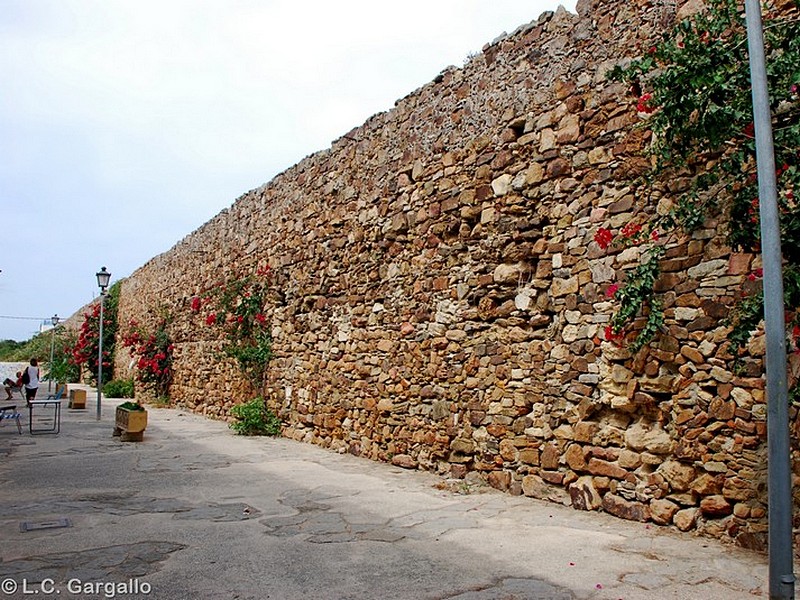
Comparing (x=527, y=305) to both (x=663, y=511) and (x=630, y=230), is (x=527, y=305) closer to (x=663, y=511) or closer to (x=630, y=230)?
(x=630, y=230)

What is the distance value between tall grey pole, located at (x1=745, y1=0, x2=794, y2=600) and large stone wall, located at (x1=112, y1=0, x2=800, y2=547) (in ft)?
3.67

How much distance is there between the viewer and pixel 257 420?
32.9 feet

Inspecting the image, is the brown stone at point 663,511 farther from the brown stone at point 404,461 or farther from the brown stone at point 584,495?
the brown stone at point 404,461

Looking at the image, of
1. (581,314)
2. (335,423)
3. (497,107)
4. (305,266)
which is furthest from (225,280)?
(581,314)

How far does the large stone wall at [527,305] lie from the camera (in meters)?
4.37

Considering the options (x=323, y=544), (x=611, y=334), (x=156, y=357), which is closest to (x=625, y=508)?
(x=611, y=334)

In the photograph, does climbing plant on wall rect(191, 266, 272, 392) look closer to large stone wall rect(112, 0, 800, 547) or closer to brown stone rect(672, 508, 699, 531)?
large stone wall rect(112, 0, 800, 547)

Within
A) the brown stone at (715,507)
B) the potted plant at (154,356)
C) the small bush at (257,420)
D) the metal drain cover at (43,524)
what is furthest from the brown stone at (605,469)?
the potted plant at (154,356)

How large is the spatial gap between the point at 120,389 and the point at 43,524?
16.3 m

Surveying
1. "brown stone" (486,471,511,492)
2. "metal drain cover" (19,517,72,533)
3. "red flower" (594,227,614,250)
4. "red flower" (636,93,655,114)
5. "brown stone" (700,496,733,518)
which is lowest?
"metal drain cover" (19,517,72,533)

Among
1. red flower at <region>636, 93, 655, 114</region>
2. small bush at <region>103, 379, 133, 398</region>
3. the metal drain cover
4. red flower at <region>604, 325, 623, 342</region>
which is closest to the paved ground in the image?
the metal drain cover

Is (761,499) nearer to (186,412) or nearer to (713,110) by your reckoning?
(713,110)

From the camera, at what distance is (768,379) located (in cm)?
300

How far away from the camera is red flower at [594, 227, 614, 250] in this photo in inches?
197
